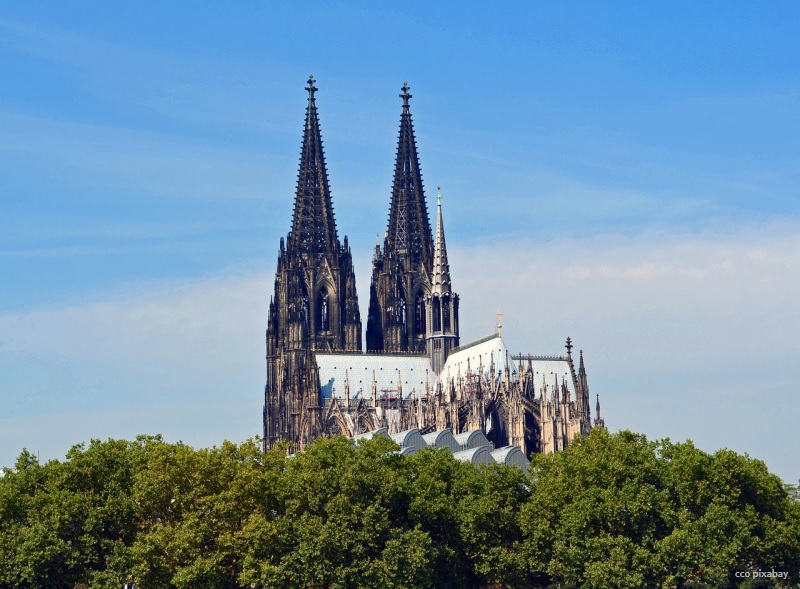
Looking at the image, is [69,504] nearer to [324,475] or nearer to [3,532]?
[3,532]


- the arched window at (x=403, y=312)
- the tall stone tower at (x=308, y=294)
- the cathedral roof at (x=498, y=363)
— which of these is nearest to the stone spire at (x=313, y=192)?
the tall stone tower at (x=308, y=294)

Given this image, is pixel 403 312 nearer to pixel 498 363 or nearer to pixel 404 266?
pixel 404 266

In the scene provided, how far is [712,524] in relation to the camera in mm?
88375

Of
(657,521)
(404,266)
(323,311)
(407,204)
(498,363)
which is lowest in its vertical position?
(657,521)

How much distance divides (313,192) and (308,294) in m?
10.4

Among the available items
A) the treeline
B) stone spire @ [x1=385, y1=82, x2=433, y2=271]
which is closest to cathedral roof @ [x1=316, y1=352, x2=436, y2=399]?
stone spire @ [x1=385, y1=82, x2=433, y2=271]

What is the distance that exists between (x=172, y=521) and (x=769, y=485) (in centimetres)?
3029

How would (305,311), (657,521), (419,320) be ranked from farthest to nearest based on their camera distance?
(419,320) < (305,311) < (657,521)

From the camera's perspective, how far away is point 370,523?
88000 mm

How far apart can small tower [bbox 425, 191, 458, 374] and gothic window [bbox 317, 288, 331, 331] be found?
1001cm

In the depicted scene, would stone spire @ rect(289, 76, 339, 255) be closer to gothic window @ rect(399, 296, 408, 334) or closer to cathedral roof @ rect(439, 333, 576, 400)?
gothic window @ rect(399, 296, 408, 334)

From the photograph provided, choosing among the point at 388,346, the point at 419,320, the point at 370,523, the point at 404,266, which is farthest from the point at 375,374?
the point at 370,523

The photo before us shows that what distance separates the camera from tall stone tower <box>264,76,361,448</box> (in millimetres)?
175000

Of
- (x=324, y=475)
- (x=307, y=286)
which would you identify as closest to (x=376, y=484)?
(x=324, y=475)
